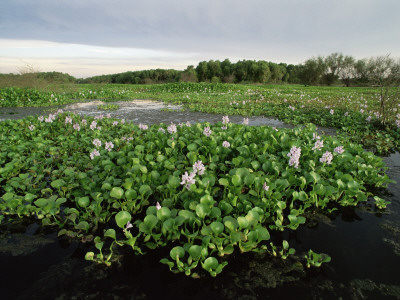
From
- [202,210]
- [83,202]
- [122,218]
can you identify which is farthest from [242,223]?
[83,202]

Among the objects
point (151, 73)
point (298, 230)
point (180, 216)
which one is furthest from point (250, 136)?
point (151, 73)

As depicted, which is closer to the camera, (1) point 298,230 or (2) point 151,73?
(1) point 298,230

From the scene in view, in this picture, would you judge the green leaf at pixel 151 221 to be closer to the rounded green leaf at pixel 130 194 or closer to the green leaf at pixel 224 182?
the rounded green leaf at pixel 130 194

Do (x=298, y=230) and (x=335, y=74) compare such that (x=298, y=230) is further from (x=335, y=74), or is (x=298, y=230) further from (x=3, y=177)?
(x=335, y=74)

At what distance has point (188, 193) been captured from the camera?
263cm

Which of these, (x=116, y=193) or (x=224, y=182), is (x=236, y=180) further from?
(x=116, y=193)

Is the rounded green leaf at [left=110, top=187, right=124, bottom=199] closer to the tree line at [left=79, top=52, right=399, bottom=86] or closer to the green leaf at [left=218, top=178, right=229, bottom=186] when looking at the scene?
the green leaf at [left=218, top=178, right=229, bottom=186]

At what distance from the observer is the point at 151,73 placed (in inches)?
3307

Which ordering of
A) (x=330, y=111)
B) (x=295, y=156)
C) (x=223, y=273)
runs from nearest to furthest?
(x=223, y=273) → (x=295, y=156) → (x=330, y=111)

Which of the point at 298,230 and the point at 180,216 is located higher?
the point at 180,216

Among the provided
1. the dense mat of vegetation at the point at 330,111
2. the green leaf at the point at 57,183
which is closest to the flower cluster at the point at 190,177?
the green leaf at the point at 57,183

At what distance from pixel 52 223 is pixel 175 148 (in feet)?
6.77

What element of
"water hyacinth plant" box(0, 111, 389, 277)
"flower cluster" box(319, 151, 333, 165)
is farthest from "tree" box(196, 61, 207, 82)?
"flower cluster" box(319, 151, 333, 165)

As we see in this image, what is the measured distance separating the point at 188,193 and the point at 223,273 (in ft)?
2.99
